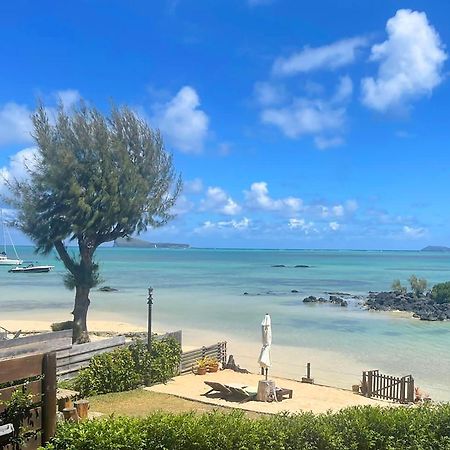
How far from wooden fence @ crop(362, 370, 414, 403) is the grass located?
5.72 metres

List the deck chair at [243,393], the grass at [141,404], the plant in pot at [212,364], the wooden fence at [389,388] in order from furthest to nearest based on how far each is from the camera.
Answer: the plant in pot at [212,364], the wooden fence at [389,388], the deck chair at [243,393], the grass at [141,404]

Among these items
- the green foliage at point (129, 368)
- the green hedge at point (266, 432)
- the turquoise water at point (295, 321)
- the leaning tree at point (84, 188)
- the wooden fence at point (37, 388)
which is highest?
the leaning tree at point (84, 188)

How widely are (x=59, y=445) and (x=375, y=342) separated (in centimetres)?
2829

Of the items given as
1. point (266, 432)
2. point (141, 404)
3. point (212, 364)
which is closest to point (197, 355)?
point (212, 364)

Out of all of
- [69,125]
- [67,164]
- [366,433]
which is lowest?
[366,433]

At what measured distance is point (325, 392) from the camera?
18422mm

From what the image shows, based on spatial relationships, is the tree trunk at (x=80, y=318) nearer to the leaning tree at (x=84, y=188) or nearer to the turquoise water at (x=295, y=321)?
the leaning tree at (x=84, y=188)

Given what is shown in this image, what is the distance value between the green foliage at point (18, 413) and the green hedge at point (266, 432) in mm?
446

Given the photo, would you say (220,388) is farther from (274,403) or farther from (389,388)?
(389,388)

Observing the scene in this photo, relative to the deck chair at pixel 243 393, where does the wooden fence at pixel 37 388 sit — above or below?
above

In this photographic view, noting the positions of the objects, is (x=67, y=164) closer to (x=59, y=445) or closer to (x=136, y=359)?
(x=136, y=359)

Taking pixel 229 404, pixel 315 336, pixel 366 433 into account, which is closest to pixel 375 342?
pixel 315 336

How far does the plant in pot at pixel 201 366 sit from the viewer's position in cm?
1989

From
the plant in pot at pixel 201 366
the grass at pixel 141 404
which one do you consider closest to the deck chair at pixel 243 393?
the grass at pixel 141 404
